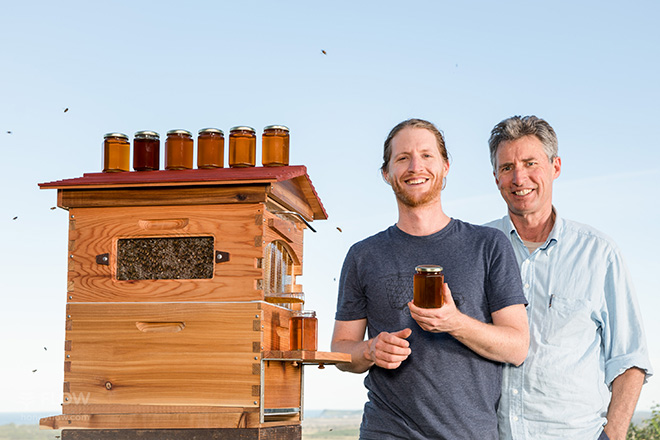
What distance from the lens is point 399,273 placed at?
3.55 meters

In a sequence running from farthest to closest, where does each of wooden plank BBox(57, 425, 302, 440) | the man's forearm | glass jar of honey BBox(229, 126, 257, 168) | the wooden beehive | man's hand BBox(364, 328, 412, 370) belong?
glass jar of honey BBox(229, 126, 257, 168)
the wooden beehive
wooden plank BBox(57, 425, 302, 440)
the man's forearm
man's hand BBox(364, 328, 412, 370)

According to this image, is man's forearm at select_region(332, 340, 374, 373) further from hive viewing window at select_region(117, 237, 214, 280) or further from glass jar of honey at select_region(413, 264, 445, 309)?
hive viewing window at select_region(117, 237, 214, 280)

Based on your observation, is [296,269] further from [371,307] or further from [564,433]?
[564,433]

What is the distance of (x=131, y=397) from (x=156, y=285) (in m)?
0.72

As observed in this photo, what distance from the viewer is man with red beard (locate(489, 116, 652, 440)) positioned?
3664 millimetres

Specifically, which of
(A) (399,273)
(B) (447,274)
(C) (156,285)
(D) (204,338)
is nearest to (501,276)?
(B) (447,274)

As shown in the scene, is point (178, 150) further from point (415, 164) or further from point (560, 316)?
point (560, 316)

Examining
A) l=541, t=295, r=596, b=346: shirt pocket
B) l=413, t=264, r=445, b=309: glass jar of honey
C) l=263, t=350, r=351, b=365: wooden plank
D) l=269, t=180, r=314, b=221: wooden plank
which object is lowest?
l=263, t=350, r=351, b=365: wooden plank

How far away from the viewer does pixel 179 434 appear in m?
4.27

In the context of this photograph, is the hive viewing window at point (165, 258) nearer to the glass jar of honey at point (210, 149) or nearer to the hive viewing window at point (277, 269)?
the hive viewing window at point (277, 269)

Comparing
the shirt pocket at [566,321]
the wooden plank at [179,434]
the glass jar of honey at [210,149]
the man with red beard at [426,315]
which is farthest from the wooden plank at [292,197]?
the shirt pocket at [566,321]

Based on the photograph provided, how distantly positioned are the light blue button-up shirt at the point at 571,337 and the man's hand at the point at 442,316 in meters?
0.61

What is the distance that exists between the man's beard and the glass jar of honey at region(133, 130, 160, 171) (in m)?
2.03

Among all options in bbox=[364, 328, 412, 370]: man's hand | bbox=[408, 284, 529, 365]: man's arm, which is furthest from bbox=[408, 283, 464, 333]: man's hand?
bbox=[364, 328, 412, 370]: man's hand
